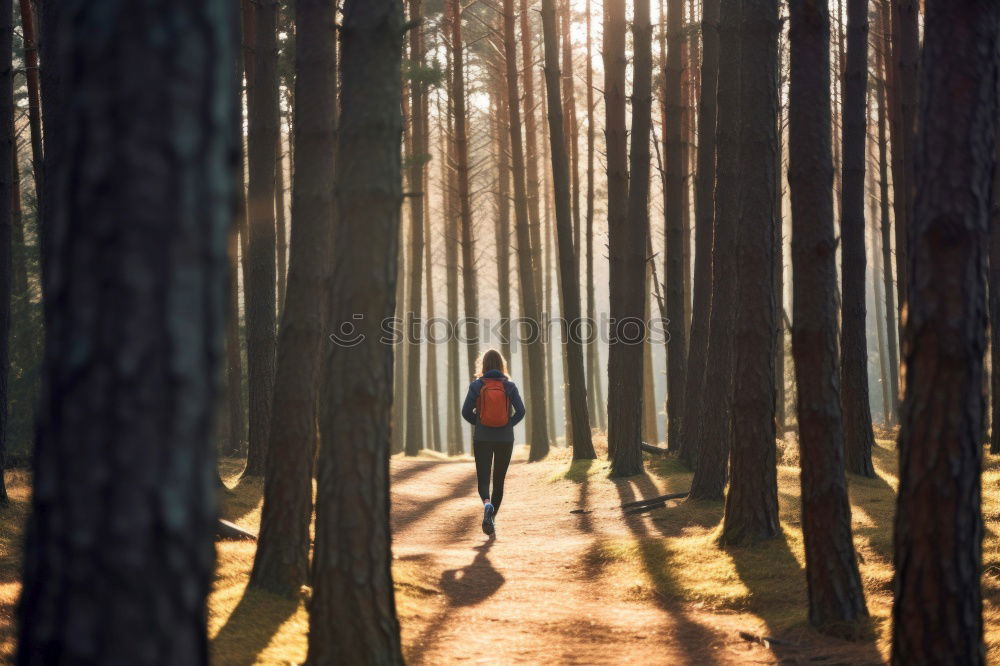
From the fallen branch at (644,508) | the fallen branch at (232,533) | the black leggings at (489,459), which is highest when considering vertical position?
the black leggings at (489,459)

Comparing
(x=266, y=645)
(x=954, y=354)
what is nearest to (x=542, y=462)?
(x=266, y=645)

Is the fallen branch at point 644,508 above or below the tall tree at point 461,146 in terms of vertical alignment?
below

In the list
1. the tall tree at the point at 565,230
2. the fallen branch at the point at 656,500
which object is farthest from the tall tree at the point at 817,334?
the tall tree at the point at 565,230

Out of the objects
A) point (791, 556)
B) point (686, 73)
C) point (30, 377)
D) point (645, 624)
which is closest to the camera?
point (645, 624)

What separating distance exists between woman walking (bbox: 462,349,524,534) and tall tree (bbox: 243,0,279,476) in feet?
9.93

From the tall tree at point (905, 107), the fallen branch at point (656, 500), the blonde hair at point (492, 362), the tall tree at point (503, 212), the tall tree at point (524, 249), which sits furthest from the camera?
the tall tree at point (503, 212)

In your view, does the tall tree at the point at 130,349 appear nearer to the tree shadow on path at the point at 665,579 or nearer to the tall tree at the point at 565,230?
the tree shadow on path at the point at 665,579

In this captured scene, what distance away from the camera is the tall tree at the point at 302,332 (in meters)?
6.33

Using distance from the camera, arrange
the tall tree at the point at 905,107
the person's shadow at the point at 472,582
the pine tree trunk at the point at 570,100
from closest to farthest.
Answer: the person's shadow at the point at 472,582 < the tall tree at the point at 905,107 < the pine tree trunk at the point at 570,100

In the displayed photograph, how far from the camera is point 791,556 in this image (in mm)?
7730

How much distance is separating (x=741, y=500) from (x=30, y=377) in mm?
13553

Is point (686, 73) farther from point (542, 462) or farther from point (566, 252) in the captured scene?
point (542, 462)

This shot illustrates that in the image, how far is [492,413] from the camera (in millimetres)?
9867

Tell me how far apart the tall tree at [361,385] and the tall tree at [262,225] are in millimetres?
6481
